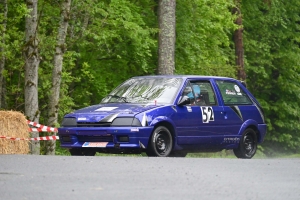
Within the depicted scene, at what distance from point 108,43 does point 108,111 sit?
16390 millimetres

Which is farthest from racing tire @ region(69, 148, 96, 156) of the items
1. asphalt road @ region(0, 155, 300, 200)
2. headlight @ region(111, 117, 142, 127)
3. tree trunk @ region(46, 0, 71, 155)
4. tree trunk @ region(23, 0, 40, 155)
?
tree trunk @ region(46, 0, 71, 155)

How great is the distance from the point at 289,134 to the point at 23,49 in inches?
1020

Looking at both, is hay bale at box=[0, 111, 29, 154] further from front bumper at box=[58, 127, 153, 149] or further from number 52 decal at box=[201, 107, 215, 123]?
number 52 decal at box=[201, 107, 215, 123]

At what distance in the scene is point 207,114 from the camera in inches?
731

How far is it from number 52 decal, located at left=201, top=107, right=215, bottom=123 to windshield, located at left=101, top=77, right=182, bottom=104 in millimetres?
725

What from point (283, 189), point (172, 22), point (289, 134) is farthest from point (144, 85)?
point (289, 134)

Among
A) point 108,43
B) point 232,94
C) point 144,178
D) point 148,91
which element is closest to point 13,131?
point 148,91

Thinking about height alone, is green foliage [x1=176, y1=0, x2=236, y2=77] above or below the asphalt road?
above

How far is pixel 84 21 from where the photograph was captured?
3094 centimetres

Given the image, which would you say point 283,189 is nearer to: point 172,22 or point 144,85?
point 144,85

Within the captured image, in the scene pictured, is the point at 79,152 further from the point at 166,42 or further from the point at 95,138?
the point at 166,42

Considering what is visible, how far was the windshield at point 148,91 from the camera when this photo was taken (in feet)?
59.0

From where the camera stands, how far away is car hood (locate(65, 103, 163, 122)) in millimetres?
16859

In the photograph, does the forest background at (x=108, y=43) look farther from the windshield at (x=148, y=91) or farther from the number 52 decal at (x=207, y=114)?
the number 52 decal at (x=207, y=114)
